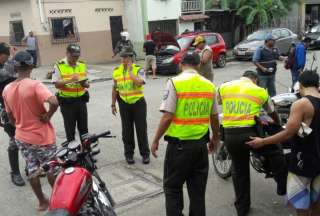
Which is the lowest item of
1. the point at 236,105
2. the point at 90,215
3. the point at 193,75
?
the point at 90,215

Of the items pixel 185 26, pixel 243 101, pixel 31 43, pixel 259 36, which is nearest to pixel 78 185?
pixel 243 101

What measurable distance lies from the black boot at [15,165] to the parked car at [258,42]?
16266 mm

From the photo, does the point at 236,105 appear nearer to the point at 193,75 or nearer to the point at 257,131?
the point at 257,131

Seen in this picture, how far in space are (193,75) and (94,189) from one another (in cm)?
144

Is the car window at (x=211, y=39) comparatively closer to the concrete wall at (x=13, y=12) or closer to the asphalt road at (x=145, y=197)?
the concrete wall at (x=13, y=12)

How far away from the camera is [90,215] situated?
3.29m

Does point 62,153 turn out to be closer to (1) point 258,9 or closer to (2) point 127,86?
(2) point 127,86

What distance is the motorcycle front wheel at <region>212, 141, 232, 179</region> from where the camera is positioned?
578 cm

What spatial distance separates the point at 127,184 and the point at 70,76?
1893 mm

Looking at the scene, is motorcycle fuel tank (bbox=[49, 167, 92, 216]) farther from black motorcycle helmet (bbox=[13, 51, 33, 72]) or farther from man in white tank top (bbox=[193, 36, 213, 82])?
man in white tank top (bbox=[193, 36, 213, 82])

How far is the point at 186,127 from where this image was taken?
4.08 metres

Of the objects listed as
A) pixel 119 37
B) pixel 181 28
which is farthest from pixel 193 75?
pixel 181 28

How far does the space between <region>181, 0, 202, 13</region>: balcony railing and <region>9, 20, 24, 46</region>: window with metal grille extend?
31.7 feet

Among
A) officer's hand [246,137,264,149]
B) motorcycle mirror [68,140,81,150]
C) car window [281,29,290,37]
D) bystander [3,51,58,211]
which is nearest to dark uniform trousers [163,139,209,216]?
officer's hand [246,137,264,149]
